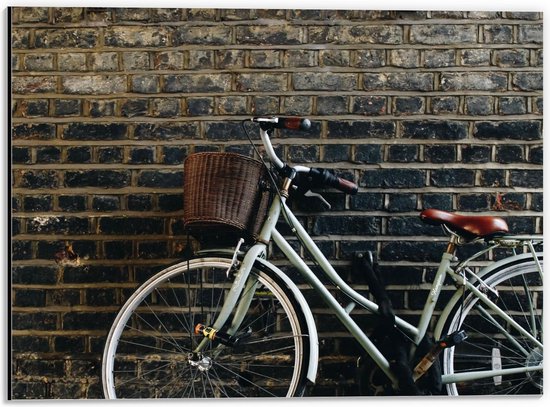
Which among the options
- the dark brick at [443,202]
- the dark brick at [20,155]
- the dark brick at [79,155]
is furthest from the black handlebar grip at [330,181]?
the dark brick at [20,155]

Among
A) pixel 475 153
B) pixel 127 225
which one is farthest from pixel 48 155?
pixel 475 153

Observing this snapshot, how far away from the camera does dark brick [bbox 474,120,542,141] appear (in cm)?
263

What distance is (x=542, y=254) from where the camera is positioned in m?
2.58

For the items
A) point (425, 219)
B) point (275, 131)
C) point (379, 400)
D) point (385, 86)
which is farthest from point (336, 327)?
point (385, 86)

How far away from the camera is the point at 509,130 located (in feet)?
8.64

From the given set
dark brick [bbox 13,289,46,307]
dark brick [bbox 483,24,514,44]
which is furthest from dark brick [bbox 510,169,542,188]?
dark brick [bbox 13,289,46,307]

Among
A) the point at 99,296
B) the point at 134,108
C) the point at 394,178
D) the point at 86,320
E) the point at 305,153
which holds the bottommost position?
the point at 86,320

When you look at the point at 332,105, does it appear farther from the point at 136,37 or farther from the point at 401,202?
the point at 136,37

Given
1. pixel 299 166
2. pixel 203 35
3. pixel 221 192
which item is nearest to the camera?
pixel 221 192

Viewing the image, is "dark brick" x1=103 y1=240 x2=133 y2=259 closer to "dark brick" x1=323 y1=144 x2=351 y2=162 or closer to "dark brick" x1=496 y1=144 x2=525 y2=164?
"dark brick" x1=323 y1=144 x2=351 y2=162

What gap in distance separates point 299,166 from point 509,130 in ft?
2.94

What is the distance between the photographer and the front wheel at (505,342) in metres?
2.58

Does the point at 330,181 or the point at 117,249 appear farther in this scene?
the point at 117,249

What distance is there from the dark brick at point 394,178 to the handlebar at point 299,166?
12cm
